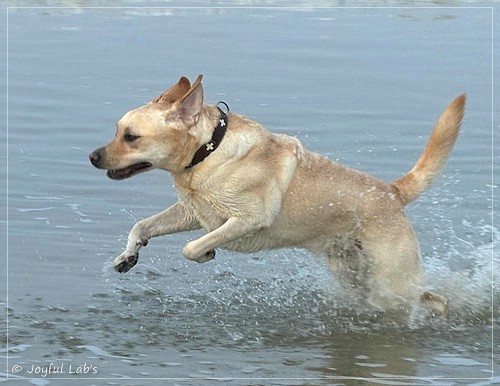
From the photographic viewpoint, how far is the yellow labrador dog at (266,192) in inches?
310

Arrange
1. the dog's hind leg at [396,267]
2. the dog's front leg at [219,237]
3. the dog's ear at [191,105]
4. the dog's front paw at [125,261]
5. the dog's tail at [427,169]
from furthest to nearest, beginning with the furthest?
1. the dog's tail at [427,169]
2. the dog's hind leg at [396,267]
3. the dog's front paw at [125,261]
4. the dog's front leg at [219,237]
5. the dog's ear at [191,105]

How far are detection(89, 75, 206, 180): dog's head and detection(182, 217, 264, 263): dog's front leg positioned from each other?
47 centimetres

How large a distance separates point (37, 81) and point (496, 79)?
174 inches

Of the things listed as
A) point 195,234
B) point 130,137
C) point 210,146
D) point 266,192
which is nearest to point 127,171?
point 130,137

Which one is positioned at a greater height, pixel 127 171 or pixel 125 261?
pixel 127 171

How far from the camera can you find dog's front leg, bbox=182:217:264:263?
8.04 meters

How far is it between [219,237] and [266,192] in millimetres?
372

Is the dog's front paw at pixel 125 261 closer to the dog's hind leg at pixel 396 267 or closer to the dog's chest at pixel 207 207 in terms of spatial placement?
the dog's chest at pixel 207 207

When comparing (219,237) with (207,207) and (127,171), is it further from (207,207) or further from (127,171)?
(127,171)

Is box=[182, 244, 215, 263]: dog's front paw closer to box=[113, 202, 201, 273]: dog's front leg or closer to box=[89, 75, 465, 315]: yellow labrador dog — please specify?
box=[89, 75, 465, 315]: yellow labrador dog

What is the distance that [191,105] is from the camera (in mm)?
7836

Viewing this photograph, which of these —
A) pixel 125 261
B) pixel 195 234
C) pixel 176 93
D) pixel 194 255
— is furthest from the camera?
pixel 195 234

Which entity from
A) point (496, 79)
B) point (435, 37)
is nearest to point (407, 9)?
point (435, 37)

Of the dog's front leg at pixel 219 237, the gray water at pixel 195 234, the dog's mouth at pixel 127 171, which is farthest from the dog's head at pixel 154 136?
the gray water at pixel 195 234
